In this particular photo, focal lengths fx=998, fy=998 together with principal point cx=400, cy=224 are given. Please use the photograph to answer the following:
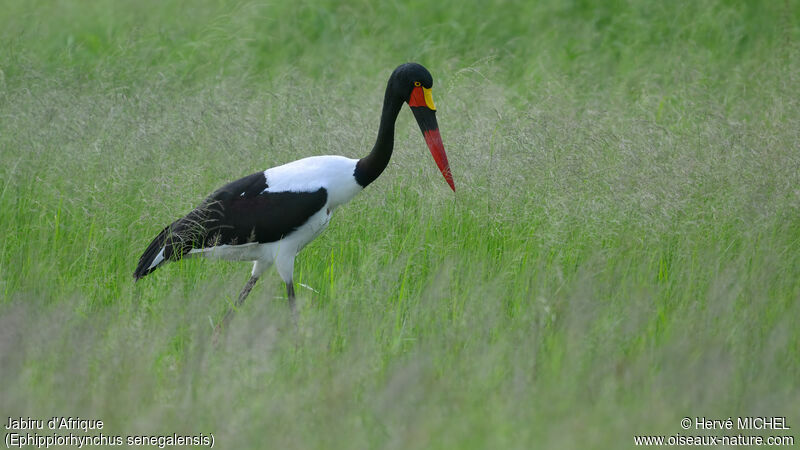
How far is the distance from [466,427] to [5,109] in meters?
3.83

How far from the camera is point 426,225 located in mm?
4801

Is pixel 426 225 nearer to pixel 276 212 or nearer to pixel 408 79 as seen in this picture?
pixel 408 79

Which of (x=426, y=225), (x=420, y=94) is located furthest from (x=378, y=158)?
(x=426, y=225)

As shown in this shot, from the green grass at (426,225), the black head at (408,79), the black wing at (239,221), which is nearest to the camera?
the green grass at (426,225)

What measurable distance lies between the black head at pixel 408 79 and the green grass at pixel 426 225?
713mm

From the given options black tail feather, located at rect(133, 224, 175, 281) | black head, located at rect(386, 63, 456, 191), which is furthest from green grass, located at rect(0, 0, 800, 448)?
black head, located at rect(386, 63, 456, 191)

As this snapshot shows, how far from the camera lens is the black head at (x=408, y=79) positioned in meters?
4.39

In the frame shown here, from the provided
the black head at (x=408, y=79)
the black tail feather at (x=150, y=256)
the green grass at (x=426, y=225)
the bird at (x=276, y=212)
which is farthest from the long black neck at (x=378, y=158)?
the black tail feather at (x=150, y=256)

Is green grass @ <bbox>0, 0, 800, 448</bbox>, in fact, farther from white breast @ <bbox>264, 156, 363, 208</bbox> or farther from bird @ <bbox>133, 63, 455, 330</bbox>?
white breast @ <bbox>264, 156, 363, 208</bbox>

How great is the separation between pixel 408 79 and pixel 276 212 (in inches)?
32.8

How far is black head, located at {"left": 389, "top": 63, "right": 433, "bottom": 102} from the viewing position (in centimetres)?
439

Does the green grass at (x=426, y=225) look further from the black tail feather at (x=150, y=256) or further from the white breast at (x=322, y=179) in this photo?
the white breast at (x=322, y=179)

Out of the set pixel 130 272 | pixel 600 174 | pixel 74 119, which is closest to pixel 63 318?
pixel 130 272

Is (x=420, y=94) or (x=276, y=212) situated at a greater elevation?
(x=420, y=94)
